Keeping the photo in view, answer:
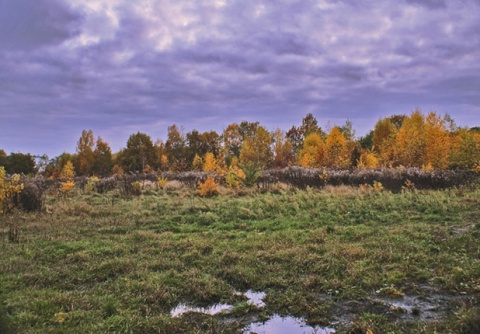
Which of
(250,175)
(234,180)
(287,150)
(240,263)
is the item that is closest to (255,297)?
(240,263)

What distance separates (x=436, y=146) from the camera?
31688mm

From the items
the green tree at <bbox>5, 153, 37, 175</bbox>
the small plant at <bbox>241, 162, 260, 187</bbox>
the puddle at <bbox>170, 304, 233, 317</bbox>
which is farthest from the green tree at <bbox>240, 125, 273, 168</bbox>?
the puddle at <bbox>170, 304, 233, 317</bbox>

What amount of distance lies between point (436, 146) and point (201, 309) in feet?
107

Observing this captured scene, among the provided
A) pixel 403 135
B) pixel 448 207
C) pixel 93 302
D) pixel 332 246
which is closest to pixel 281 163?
pixel 403 135

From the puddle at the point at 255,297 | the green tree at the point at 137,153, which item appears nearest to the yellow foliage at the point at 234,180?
the puddle at the point at 255,297

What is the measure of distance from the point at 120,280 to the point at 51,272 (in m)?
1.44

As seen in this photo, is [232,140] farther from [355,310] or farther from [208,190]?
[355,310]

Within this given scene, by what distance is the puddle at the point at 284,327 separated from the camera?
435 centimetres

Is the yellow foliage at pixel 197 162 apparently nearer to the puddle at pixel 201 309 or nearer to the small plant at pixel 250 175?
the small plant at pixel 250 175

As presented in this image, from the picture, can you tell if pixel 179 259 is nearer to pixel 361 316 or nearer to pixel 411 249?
pixel 361 316

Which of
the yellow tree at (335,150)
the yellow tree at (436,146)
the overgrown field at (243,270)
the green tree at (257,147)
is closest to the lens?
the overgrown field at (243,270)

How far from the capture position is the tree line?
103 feet

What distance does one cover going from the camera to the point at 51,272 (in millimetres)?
6352

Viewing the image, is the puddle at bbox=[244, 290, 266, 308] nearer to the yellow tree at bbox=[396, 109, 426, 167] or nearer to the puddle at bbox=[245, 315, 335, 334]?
the puddle at bbox=[245, 315, 335, 334]
